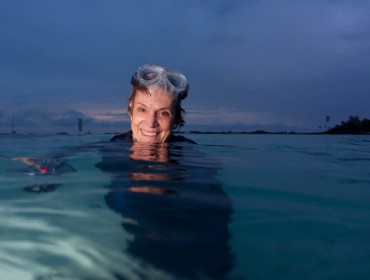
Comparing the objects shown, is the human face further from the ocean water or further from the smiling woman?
the ocean water

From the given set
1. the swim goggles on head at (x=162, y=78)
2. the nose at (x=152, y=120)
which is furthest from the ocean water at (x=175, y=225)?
the swim goggles on head at (x=162, y=78)

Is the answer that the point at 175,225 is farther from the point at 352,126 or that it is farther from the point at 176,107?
the point at 352,126

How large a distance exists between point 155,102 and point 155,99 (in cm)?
5

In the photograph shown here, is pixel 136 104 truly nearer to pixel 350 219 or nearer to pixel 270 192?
pixel 270 192

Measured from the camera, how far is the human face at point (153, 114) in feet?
18.7

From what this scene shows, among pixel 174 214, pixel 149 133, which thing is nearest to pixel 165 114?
pixel 149 133

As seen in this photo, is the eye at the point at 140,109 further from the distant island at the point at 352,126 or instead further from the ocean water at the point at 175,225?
the distant island at the point at 352,126

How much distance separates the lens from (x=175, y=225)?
2.48m

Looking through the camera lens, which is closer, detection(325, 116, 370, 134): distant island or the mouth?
the mouth

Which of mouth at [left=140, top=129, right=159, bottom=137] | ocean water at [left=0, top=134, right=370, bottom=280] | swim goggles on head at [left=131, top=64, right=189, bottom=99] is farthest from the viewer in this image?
swim goggles on head at [left=131, top=64, right=189, bottom=99]

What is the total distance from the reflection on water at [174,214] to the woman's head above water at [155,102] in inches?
50.0

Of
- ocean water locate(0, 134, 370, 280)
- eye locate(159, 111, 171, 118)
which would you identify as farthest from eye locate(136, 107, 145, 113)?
ocean water locate(0, 134, 370, 280)

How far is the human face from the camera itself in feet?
18.7

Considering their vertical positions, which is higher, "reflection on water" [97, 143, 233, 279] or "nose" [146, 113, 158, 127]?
"nose" [146, 113, 158, 127]
